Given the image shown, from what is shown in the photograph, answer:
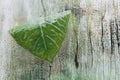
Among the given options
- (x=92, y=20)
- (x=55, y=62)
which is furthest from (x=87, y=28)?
(x=55, y=62)

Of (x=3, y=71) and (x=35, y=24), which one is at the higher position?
(x=35, y=24)

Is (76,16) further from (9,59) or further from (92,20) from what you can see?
(9,59)

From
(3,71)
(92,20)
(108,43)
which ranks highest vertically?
(92,20)

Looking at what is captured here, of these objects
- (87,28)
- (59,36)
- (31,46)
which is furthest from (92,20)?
(31,46)

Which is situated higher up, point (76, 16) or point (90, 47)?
point (76, 16)

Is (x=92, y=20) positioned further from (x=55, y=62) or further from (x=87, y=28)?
(x=55, y=62)
